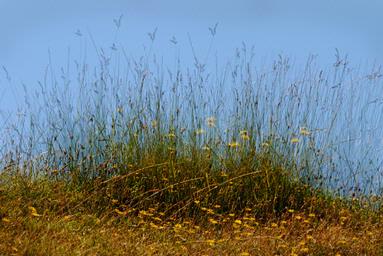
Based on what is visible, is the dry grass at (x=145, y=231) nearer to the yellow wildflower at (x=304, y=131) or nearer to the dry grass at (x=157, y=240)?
the dry grass at (x=157, y=240)

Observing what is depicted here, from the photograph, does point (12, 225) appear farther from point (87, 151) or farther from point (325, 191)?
point (325, 191)

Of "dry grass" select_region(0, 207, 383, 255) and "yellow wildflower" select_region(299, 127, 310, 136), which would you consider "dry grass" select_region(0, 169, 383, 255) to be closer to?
"dry grass" select_region(0, 207, 383, 255)

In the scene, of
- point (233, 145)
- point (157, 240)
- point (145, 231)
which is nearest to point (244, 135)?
point (233, 145)

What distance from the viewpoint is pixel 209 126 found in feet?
22.5

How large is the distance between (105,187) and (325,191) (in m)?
2.26

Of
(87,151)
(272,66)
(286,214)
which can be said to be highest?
(272,66)

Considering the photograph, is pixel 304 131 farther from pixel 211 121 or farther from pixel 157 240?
pixel 157 240

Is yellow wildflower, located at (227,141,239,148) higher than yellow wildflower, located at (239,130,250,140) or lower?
lower

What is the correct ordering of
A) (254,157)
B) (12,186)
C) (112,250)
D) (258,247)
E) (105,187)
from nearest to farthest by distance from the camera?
1. (112,250)
2. (258,247)
3. (12,186)
4. (105,187)
5. (254,157)

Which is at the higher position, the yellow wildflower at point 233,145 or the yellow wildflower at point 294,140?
the yellow wildflower at point 294,140

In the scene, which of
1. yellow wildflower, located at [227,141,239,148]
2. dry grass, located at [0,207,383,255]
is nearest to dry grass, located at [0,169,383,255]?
dry grass, located at [0,207,383,255]

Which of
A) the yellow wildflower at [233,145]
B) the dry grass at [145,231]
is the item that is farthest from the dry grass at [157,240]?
the yellow wildflower at [233,145]

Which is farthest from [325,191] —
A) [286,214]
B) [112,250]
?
[112,250]

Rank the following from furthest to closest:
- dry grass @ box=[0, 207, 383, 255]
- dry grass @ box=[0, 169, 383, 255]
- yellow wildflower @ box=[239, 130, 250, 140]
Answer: yellow wildflower @ box=[239, 130, 250, 140] < dry grass @ box=[0, 169, 383, 255] < dry grass @ box=[0, 207, 383, 255]
